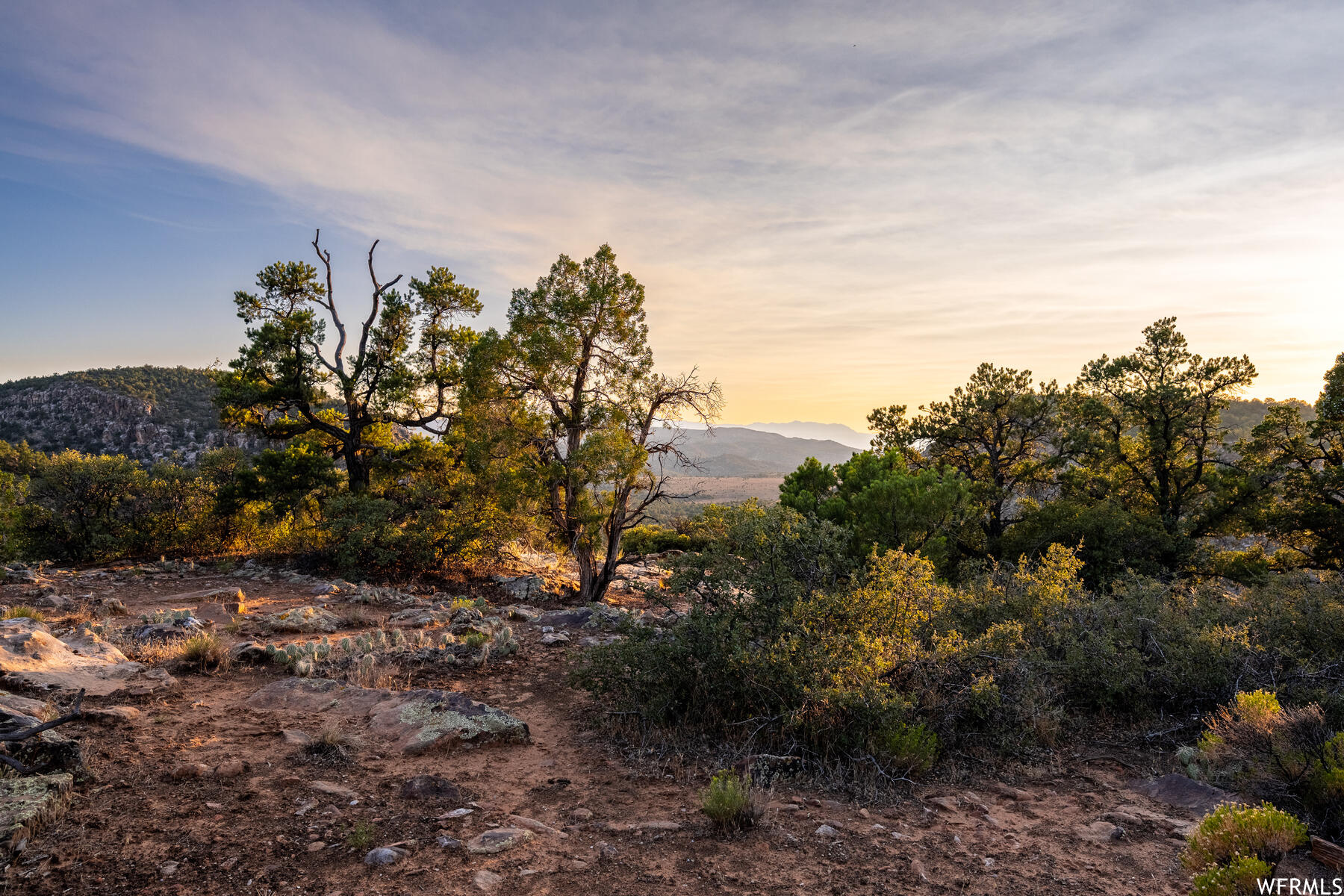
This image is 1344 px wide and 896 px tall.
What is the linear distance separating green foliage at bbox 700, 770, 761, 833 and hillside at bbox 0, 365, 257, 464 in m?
60.4

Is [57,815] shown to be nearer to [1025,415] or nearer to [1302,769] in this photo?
[1302,769]

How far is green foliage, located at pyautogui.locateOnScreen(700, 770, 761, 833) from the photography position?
4695mm

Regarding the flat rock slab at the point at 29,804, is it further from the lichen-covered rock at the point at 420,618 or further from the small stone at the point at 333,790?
the lichen-covered rock at the point at 420,618

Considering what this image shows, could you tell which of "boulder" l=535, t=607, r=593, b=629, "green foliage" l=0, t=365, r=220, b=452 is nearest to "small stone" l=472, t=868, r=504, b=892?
"boulder" l=535, t=607, r=593, b=629

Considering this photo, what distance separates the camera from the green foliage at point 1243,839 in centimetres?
409

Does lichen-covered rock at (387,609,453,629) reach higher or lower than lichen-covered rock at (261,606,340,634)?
lower

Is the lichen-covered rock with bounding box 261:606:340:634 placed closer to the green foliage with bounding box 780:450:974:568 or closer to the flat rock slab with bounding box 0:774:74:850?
the flat rock slab with bounding box 0:774:74:850

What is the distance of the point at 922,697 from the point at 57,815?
7.49m

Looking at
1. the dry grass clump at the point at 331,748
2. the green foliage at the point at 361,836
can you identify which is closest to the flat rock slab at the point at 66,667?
the dry grass clump at the point at 331,748

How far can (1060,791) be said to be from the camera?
5.88m

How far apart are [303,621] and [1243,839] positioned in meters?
12.5

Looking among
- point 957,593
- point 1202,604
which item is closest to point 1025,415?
point 1202,604

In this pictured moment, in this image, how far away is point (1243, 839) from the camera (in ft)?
13.5

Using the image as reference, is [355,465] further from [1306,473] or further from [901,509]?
[1306,473]
